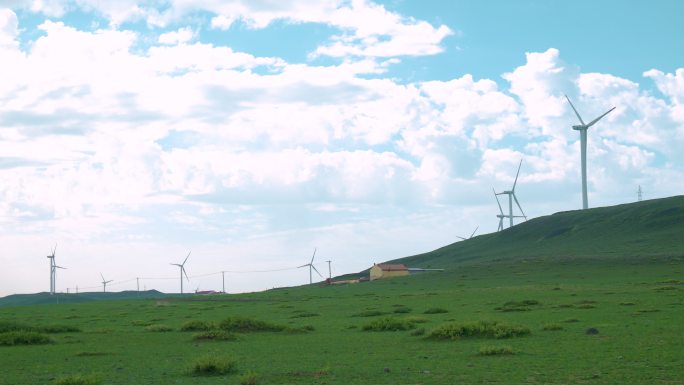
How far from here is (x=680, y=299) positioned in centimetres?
5059

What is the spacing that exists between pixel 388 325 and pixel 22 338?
53.9 ft

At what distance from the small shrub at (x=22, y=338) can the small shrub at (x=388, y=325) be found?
14595 millimetres

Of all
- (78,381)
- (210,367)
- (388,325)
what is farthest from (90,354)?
(388,325)

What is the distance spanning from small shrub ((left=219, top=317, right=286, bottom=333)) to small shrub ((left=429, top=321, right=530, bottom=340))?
11619 mm

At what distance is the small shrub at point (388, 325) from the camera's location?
38.2 metres

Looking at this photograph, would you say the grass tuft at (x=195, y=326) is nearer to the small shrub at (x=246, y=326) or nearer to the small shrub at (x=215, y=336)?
the small shrub at (x=246, y=326)

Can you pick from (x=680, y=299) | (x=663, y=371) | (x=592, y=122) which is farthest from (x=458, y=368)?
(x=592, y=122)

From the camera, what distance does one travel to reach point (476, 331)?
31.8 meters

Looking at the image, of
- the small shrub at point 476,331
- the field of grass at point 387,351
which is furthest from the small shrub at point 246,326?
the small shrub at point 476,331

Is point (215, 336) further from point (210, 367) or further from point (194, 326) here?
point (210, 367)

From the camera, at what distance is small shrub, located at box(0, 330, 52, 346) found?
36.7 meters

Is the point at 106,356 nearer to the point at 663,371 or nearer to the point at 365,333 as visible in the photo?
the point at 365,333

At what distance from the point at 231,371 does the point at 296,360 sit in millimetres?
3853

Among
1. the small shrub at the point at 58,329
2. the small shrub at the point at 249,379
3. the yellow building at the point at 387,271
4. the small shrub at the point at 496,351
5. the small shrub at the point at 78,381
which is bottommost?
the small shrub at the point at 496,351
